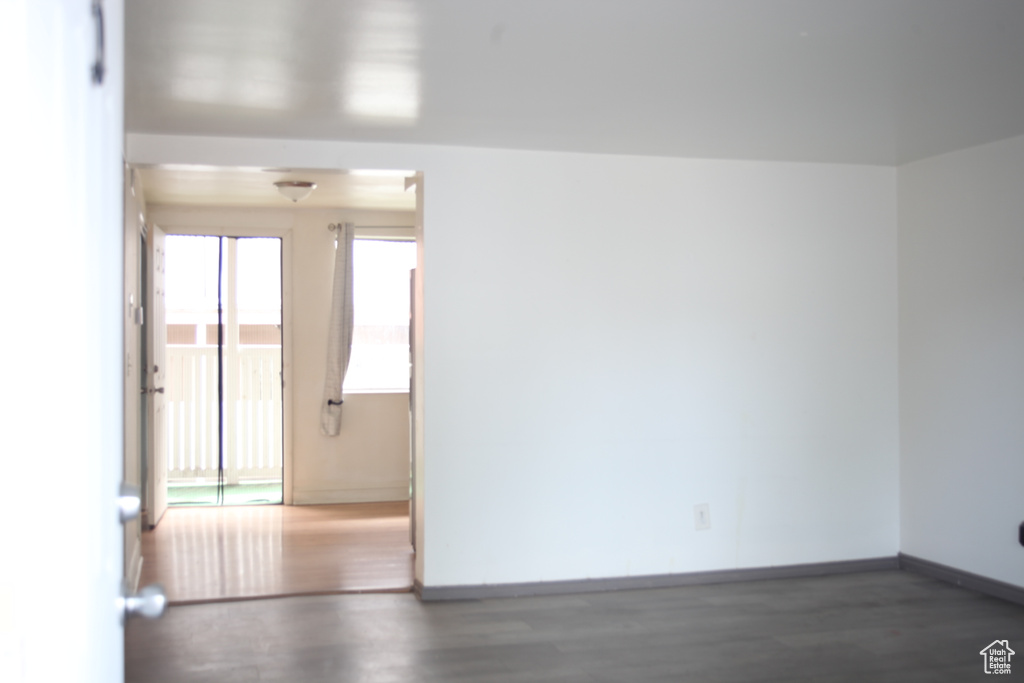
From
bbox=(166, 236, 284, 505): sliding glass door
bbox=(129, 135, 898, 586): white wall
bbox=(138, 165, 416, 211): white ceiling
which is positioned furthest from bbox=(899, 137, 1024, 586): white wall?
bbox=(166, 236, 284, 505): sliding glass door

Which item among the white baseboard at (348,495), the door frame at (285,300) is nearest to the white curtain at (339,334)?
the door frame at (285,300)

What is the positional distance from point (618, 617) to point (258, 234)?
4.88 meters

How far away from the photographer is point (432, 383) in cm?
464

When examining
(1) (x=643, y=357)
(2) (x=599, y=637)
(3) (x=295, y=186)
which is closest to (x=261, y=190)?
(3) (x=295, y=186)

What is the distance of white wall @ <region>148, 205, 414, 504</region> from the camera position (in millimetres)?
7594

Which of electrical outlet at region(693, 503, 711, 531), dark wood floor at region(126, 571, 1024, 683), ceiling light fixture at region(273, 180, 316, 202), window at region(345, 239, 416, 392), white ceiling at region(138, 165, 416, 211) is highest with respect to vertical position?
white ceiling at region(138, 165, 416, 211)

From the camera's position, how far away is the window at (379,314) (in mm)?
7754

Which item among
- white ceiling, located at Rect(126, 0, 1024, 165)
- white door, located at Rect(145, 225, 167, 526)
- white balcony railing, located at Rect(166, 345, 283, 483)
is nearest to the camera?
white ceiling, located at Rect(126, 0, 1024, 165)

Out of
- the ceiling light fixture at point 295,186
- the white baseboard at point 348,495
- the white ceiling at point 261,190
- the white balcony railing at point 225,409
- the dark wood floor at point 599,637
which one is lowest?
the dark wood floor at point 599,637

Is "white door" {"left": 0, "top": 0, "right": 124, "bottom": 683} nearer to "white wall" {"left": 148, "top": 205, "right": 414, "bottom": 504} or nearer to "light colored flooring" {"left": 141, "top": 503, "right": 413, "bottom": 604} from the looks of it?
"light colored flooring" {"left": 141, "top": 503, "right": 413, "bottom": 604}

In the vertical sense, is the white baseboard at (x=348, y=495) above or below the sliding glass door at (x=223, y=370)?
below

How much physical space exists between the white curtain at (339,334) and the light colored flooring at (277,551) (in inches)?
31.5

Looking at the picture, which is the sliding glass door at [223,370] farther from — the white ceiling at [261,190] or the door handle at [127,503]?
the door handle at [127,503]

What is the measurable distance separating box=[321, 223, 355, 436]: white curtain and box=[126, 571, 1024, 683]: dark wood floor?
308cm
